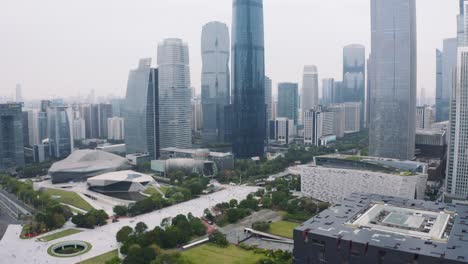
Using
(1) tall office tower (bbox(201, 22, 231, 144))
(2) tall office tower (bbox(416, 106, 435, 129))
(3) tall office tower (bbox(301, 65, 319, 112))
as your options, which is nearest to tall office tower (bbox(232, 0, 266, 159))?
(1) tall office tower (bbox(201, 22, 231, 144))

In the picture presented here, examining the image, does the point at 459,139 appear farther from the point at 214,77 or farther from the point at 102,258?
the point at 214,77

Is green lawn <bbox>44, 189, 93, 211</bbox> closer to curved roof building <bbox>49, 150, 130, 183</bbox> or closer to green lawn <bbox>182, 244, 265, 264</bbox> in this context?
curved roof building <bbox>49, 150, 130, 183</bbox>

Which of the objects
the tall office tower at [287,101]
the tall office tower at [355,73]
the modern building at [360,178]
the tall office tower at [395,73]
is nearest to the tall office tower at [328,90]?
the tall office tower at [355,73]

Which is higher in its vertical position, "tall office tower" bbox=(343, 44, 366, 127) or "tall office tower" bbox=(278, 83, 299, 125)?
"tall office tower" bbox=(343, 44, 366, 127)

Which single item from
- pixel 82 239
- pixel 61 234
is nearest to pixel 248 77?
pixel 61 234

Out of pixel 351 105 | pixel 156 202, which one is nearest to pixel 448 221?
pixel 156 202

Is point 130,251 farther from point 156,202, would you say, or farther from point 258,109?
point 258,109
